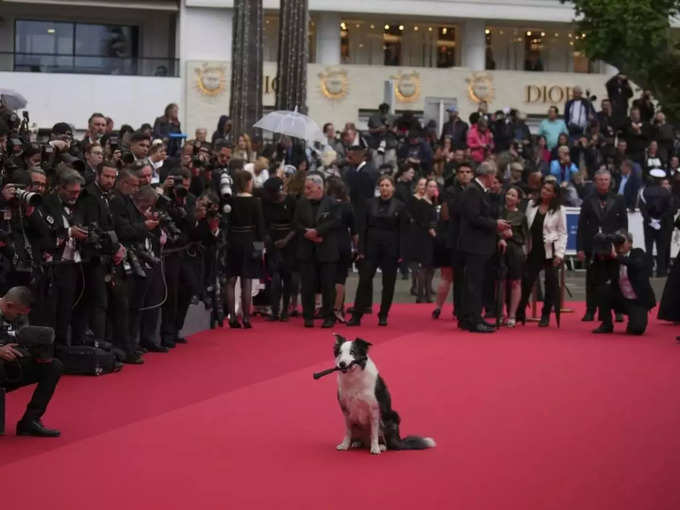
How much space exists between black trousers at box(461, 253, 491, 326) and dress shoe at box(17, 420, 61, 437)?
327 inches

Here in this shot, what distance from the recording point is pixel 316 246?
19062 mm

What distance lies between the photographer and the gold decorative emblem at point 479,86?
159 ft

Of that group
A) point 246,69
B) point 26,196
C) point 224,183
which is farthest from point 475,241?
point 246,69

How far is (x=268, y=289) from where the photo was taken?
20.3 metres

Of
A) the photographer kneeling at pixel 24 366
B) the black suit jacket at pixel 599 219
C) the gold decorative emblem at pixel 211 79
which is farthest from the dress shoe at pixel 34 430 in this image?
the gold decorative emblem at pixel 211 79

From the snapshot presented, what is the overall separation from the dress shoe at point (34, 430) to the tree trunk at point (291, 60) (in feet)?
59.1

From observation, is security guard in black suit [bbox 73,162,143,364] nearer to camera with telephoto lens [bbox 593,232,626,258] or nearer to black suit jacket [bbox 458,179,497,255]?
black suit jacket [bbox 458,179,497,255]

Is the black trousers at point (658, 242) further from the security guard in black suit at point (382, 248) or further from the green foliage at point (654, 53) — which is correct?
the green foliage at point (654, 53)

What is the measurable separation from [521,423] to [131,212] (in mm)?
4989

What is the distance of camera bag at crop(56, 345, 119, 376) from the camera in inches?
552

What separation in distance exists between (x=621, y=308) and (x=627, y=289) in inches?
9.6

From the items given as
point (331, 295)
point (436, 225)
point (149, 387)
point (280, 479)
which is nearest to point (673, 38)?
point (280, 479)

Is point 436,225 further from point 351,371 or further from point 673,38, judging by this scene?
point 673,38

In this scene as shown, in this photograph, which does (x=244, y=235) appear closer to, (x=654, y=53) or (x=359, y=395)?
(x=359, y=395)
